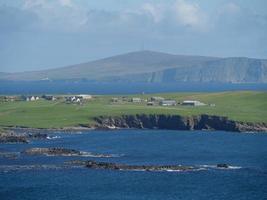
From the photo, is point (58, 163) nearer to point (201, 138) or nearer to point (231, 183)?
point (231, 183)

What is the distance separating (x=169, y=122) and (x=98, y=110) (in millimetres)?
13976

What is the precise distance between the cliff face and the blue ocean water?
15.0 metres

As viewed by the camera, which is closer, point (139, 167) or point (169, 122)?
point (139, 167)

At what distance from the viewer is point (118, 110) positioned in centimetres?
13288

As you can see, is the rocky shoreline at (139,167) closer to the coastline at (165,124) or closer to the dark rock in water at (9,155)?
the dark rock in water at (9,155)

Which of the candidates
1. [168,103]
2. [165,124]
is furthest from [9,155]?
[168,103]

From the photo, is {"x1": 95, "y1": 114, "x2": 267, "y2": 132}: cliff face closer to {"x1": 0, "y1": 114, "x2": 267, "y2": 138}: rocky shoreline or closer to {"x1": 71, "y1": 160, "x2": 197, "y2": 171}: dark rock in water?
{"x1": 0, "y1": 114, "x2": 267, "y2": 138}: rocky shoreline

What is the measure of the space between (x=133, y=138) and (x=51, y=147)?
49.6 ft

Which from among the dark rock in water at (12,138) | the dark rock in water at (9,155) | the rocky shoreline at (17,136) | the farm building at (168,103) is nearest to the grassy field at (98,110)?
the farm building at (168,103)

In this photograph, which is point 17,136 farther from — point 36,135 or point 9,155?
point 9,155

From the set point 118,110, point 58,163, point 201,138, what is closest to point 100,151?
point 58,163

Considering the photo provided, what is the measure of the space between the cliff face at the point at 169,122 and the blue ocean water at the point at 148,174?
1504 cm

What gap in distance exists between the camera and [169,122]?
4963 inches

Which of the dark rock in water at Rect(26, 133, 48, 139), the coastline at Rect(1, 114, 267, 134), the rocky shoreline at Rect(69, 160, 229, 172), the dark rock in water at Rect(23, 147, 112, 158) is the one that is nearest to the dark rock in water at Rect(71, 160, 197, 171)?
the rocky shoreline at Rect(69, 160, 229, 172)
